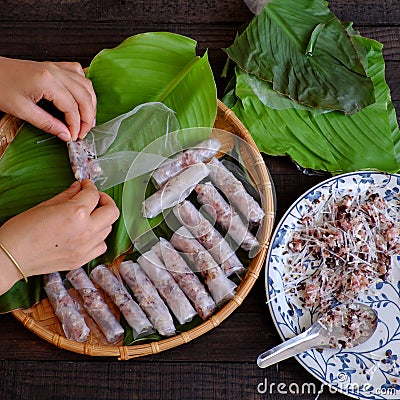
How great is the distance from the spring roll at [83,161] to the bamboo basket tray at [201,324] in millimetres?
234

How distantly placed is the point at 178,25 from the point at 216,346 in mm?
1167

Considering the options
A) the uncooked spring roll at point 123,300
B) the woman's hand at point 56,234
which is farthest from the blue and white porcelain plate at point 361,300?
the woman's hand at point 56,234

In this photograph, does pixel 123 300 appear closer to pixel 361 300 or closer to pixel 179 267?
pixel 179 267

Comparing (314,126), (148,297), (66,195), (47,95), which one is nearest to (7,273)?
(66,195)

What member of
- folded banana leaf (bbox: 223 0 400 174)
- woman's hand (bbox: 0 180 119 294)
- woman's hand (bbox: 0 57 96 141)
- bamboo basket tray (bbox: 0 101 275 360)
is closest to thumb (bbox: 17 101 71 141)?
woman's hand (bbox: 0 57 96 141)

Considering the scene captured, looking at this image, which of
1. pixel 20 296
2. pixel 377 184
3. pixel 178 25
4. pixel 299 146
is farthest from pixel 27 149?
pixel 377 184

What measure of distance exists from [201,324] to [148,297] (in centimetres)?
18

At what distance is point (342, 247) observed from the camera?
5.97 feet

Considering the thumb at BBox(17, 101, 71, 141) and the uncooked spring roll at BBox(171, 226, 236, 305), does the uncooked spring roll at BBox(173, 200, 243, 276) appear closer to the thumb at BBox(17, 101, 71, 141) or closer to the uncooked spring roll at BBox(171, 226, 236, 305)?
the uncooked spring roll at BBox(171, 226, 236, 305)

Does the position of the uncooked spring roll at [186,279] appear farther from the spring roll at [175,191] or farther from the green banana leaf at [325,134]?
the green banana leaf at [325,134]

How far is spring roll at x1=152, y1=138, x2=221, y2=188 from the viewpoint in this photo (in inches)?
72.7

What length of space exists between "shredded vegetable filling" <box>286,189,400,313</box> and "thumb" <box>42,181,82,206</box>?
68 centimetres

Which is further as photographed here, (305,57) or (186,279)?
(305,57)

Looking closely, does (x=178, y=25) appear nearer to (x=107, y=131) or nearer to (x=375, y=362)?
(x=107, y=131)
